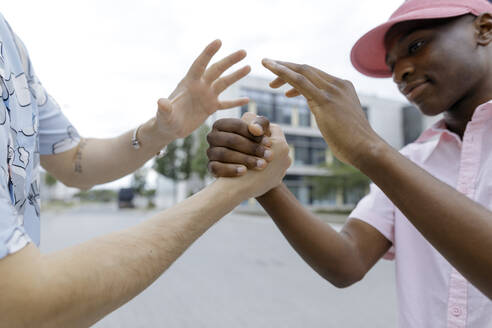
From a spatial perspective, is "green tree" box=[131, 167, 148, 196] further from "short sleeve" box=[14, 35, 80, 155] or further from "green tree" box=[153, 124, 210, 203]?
"short sleeve" box=[14, 35, 80, 155]

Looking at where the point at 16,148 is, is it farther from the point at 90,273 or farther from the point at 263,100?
the point at 263,100

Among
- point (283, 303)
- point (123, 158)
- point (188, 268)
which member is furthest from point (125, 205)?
point (123, 158)

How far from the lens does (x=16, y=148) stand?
98 cm

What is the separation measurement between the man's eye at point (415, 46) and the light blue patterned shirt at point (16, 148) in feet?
4.23

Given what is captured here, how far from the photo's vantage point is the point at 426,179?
990mm

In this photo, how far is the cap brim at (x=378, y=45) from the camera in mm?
1328

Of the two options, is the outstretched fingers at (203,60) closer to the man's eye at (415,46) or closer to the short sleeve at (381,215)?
the man's eye at (415,46)

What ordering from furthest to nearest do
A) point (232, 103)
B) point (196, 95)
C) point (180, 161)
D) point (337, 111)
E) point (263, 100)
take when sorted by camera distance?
point (180, 161), point (263, 100), point (232, 103), point (196, 95), point (337, 111)

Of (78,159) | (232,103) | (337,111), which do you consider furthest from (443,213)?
(78,159)

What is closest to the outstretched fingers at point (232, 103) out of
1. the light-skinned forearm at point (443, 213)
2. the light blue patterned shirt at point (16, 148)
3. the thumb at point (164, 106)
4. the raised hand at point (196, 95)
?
the raised hand at point (196, 95)

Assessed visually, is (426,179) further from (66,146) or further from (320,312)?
(320,312)

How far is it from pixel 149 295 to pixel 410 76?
385cm

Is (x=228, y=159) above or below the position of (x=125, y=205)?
above

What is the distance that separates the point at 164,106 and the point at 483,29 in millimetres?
1159
